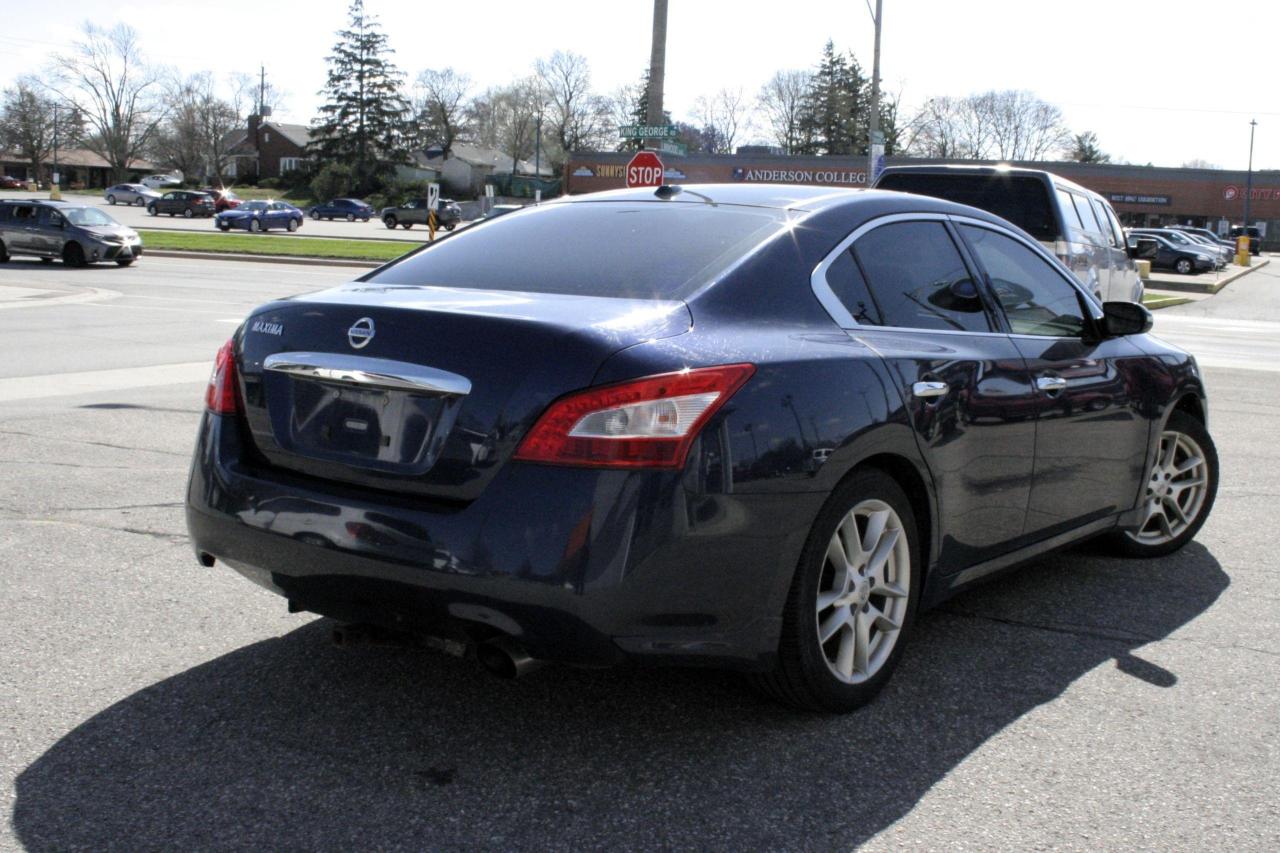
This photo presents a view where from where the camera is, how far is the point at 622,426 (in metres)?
3.04

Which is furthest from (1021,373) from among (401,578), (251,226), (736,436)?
(251,226)

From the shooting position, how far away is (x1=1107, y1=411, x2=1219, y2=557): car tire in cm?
569

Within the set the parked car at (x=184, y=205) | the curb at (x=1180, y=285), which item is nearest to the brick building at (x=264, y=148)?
the parked car at (x=184, y=205)

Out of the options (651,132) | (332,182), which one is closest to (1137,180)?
(332,182)

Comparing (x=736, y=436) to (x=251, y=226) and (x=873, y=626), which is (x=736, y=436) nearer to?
(x=873, y=626)

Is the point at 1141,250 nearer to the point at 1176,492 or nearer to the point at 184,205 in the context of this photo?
the point at 1176,492

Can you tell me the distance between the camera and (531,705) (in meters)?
3.77

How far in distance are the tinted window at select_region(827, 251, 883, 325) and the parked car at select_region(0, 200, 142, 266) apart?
90.8 feet

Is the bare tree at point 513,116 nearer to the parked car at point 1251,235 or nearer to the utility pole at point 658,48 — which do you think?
the parked car at point 1251,235

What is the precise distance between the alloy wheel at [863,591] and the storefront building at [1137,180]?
7802cm

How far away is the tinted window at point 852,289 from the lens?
3854mm

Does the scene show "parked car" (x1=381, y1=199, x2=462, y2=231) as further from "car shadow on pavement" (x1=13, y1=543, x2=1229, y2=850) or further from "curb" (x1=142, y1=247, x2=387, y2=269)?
"car shadow on pavement" (x1=13, y1=543, x2=1229, y2=850)

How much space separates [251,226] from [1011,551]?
5554 centimetres

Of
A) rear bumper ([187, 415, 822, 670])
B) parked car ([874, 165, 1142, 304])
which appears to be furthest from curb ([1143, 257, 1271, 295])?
rear bumper ([187, 415, 822, 670])
